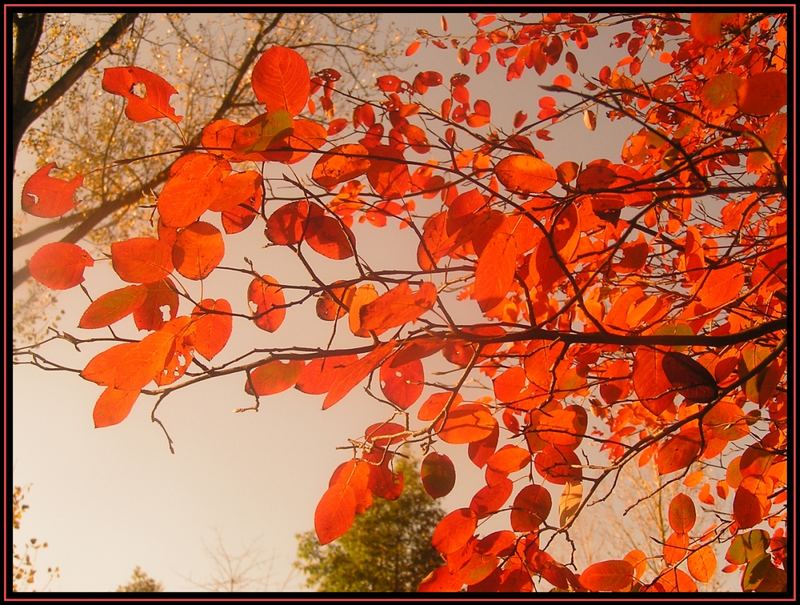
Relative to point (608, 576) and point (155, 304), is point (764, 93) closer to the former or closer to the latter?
point (608, 576)

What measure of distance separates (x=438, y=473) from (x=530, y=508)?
0.77 feet

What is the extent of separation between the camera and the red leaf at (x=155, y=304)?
104 centimetres

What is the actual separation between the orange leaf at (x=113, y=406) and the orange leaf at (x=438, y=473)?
604mm

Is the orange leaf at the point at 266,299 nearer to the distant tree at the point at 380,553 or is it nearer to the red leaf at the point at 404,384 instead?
the red leaf at the point at 404,384

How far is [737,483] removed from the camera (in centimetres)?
132

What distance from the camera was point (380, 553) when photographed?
10578 mm

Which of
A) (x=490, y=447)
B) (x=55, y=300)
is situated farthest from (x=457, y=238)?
(x=55, y=300)

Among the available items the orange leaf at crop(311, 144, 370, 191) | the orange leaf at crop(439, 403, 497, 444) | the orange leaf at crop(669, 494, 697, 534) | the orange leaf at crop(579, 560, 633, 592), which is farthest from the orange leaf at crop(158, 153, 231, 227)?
the orange leaf at crop(669, 494, 697, 534)

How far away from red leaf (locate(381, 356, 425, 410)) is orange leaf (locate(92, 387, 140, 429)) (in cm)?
51

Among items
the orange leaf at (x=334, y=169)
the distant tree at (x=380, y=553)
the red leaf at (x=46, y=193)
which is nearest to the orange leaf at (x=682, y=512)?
the orange leaf at (x=334, y=169)

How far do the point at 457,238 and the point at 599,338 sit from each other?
1.12ft

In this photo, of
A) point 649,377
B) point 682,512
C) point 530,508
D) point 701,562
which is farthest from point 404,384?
point 701,562

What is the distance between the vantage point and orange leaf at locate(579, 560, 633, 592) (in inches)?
45.5

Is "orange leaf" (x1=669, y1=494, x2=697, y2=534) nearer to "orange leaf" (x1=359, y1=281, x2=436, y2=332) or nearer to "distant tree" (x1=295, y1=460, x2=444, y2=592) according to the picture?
"orange leaf" (x1=359, y1=281, x2=436, y2=332)
